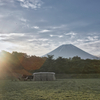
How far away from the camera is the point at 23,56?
38.0 metres

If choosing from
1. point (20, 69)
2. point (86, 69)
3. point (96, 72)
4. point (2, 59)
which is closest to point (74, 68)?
point (86, 69)

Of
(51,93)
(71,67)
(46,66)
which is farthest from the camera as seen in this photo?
(46,66)

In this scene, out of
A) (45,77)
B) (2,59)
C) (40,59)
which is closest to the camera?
(45,77)

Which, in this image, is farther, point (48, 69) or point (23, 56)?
point (23, 56)

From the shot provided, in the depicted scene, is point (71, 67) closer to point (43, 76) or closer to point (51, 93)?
point (43, 76)

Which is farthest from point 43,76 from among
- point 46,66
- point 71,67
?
point 71,67

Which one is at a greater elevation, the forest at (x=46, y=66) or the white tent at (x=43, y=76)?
the forest at (x=46, y=66)

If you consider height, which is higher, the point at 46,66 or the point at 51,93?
the point at 46,66

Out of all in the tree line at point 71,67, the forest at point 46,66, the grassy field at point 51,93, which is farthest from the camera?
the tree line at point 71,67

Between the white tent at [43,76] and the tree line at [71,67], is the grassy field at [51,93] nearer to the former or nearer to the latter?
the white tent at [43,76]

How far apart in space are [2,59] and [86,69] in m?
17.5

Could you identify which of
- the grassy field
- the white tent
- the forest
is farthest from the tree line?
the grassy field

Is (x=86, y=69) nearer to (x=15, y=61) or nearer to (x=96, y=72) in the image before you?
(x=96, y=72)

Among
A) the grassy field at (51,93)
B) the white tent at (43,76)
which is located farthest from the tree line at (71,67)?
the grassy field at (51,93)
